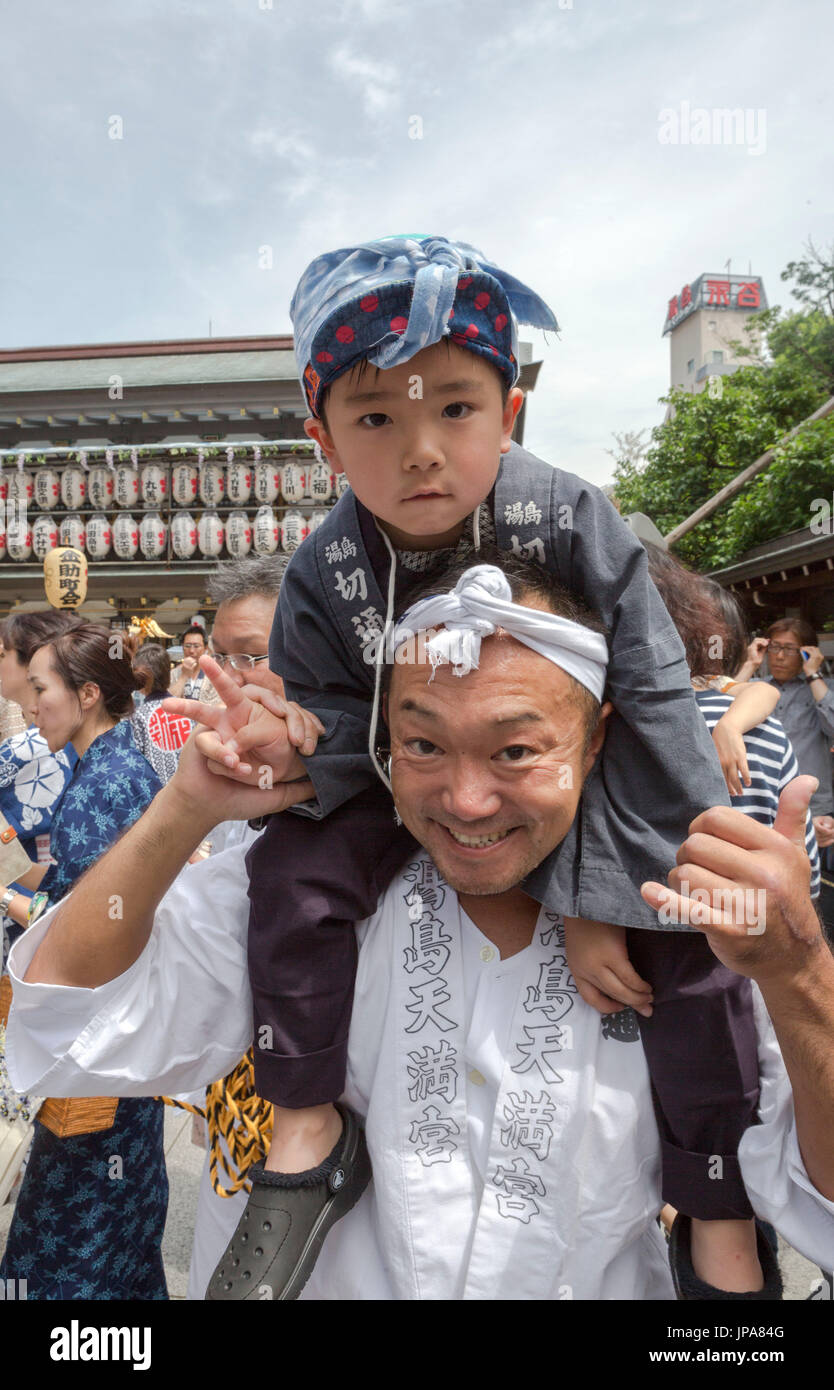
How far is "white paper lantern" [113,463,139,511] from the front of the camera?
1614 centimetres

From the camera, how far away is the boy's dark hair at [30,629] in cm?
429

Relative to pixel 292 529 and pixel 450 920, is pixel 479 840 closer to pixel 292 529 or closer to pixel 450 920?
pixel 450 920

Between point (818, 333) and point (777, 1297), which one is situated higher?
point (818, 333)

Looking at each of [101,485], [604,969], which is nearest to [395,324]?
[604,969]

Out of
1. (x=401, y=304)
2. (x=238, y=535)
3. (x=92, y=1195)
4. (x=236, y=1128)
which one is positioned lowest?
(x=92, y=1195)

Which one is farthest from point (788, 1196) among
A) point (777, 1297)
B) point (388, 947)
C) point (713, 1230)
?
point (388, 947)

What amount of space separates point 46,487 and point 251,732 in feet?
55.4

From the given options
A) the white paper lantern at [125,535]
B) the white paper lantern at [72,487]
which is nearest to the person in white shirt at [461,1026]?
the white paper lantern at [125,535]

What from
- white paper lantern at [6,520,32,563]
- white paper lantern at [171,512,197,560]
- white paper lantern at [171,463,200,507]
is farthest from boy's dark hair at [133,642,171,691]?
white paper lantern at [6,520,32,563]

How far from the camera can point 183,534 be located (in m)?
16.1

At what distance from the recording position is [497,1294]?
153cm

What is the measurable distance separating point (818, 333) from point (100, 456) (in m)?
15.6

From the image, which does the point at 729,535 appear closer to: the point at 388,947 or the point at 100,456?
the point at 100,456
